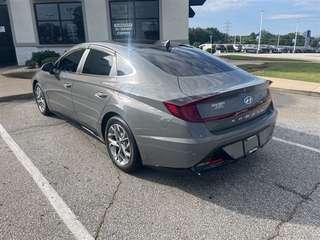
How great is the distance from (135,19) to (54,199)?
1433 cm

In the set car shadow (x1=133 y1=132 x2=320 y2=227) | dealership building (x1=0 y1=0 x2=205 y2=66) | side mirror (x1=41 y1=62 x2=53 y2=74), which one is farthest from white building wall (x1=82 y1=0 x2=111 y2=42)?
car shadow (x1=133 y1=132 x2=320 y2=227)

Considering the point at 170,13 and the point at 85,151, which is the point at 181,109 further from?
the point at 170,13

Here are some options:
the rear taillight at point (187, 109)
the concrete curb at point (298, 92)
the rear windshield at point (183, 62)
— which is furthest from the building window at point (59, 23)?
the rear taillight at point (187, 109)

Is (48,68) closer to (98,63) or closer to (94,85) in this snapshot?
(98,63)

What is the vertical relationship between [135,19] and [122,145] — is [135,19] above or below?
above

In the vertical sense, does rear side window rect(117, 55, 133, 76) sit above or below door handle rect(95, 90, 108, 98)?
above

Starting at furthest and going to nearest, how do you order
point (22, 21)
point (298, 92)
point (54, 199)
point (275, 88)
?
point (22, 21) < point (275, 88) < point (298, 92) < point (54, 199)

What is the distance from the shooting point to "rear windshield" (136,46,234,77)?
10.5ft

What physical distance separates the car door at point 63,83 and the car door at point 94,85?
22 cm

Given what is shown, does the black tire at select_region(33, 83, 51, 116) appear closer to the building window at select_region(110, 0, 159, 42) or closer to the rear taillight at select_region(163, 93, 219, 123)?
the rear taillight at select_region(163, 93, 219, 123)

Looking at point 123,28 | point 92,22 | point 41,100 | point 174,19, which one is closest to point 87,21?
point 92,22

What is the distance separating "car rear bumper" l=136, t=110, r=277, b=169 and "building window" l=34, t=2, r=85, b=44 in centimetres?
1453

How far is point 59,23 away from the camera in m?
15.5

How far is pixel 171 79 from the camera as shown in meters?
2.97
